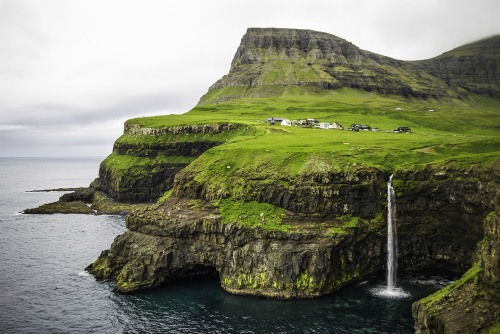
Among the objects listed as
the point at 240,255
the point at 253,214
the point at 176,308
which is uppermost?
the point at 253,214

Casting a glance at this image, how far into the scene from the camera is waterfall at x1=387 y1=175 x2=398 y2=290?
72438mm

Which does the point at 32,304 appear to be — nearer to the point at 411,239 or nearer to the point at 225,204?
the point at 225,204

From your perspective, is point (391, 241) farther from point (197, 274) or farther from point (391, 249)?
point (197, 274)

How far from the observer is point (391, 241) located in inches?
2916

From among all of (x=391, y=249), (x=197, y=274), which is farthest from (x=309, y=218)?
(x=197, y=274)

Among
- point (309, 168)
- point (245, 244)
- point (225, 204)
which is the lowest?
point (245, 244)

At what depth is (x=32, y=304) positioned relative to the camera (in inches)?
2677

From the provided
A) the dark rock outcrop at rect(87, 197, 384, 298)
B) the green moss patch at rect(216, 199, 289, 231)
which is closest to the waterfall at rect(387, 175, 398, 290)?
the dark rock outcrop at rect(87, 197, 384, 298)

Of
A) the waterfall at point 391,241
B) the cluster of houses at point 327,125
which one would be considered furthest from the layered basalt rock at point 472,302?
the cluster of houses at point 327,125

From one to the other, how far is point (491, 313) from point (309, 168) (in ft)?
149

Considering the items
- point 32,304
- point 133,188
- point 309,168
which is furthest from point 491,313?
point 133,188

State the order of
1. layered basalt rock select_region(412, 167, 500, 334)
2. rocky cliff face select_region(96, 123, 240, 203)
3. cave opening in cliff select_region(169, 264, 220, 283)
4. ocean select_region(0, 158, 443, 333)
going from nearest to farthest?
1. layered basalt rock select_region(412, 167, 500, 334)
2. ocean select_region(0, 158, 443, 333)
3. cave opening in cliff select_region(169, 264, 220, 283)
4. rocky cliff face select_region(96, 123, 240, 203)

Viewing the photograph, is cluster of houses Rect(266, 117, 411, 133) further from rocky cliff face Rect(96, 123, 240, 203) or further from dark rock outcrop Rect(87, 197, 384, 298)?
dark rock outcrop Rect(87, 197, 384, 298)

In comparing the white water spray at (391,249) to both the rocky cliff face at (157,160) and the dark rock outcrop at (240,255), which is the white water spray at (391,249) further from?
the rocky cliff face at (157,160)
